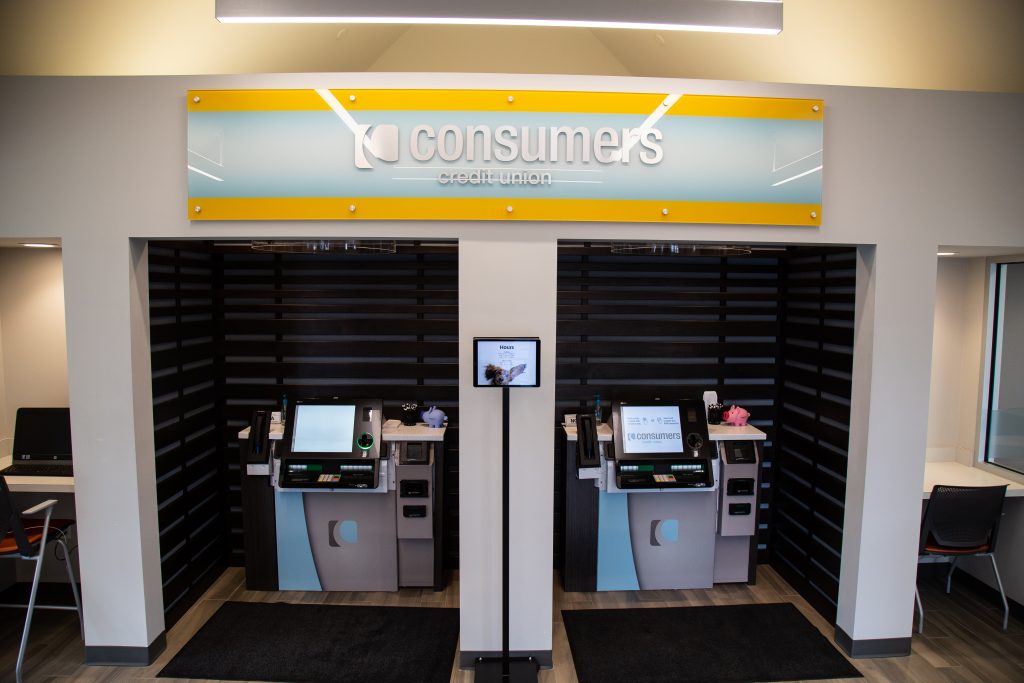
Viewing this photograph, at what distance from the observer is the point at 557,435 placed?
15.6 feet

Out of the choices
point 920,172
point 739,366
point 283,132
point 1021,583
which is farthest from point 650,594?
point 283,132

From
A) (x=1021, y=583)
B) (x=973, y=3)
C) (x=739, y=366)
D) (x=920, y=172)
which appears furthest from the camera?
(x=739, y=366)

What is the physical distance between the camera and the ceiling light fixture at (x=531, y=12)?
2.62 metres

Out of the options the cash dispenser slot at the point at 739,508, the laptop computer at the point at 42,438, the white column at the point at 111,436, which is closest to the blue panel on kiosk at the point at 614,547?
the cash dispenser slot at the point at 739,508

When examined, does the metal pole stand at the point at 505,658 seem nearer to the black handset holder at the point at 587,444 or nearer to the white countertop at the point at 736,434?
the black handset holder at the point at 587,444

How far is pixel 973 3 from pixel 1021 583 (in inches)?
155

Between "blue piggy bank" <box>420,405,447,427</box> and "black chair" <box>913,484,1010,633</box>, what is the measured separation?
3.40 metres

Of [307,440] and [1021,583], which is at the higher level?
[307,440]

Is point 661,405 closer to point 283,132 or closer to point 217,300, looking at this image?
point 283,132

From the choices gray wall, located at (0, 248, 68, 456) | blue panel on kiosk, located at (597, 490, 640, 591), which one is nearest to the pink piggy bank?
blue panel on kiosk, located at (597, 490, 640, 591)

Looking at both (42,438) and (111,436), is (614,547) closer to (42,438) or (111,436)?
(111,436)

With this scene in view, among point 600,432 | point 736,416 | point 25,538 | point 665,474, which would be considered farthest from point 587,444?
point 25,538

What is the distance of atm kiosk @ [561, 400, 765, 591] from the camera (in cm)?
434

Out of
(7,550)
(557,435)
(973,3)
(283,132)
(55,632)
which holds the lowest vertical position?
(55,632)
